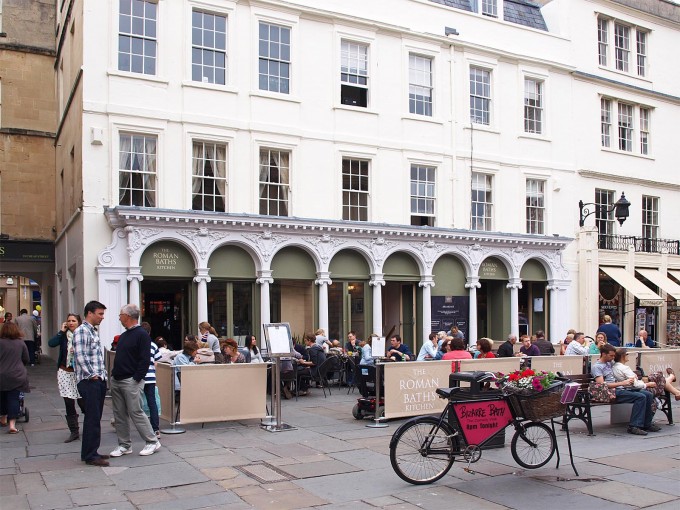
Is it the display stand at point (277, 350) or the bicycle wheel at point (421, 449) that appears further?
the display stand at point (277, 350)

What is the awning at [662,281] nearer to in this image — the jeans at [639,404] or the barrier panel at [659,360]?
the barrier panel at [659,360]

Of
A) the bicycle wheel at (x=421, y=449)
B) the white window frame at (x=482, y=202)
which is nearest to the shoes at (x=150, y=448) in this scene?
the bicycle wheel at (x=421, y=449)

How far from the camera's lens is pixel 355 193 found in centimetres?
2178

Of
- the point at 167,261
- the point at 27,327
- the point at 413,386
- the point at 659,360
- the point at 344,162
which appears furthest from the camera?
the point at 27,327

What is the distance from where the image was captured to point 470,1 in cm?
2523

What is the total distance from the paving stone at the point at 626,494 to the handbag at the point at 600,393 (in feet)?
10.4

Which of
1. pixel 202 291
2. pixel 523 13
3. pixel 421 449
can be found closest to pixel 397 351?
pixel 202 291

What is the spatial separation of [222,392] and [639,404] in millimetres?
6697

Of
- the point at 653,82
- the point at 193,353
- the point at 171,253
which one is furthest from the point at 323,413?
the point at 653,82

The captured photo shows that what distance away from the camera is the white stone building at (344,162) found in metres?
18.5

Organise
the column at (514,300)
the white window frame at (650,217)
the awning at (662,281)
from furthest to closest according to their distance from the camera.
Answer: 1. the white window frame at (650,217)
2. the awning at (662,281)
3. the column at (514,300)

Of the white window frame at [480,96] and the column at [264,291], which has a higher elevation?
the white window frame at [480,96]

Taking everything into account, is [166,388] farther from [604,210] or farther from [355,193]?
[604,210]

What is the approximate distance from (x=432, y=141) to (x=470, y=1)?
227 inches
